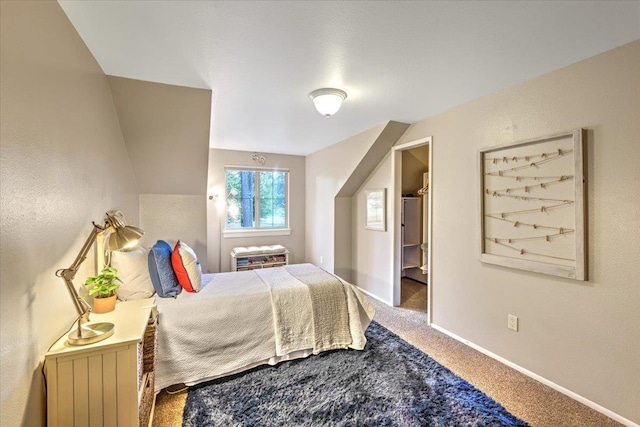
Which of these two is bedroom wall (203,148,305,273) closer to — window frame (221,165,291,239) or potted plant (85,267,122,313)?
window frame (221,165,291,239)

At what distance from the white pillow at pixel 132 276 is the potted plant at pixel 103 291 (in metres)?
0.30

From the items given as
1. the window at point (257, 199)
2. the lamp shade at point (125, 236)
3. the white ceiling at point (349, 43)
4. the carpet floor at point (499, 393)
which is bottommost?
the carpet floor at point (499, 393)

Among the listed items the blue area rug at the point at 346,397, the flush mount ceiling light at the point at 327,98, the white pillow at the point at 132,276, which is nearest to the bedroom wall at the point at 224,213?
the white pillow at the point at 132,276

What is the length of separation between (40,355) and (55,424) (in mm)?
307

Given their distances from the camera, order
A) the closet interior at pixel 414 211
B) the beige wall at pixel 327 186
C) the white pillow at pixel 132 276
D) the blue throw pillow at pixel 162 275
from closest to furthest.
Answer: the white pillow at pixel 132 276 → the blue throw pillow at pixel 162 275 → the beige wall at pixel 327 186 → the closet interior at pixel 414 211

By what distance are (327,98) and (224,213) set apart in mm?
3365

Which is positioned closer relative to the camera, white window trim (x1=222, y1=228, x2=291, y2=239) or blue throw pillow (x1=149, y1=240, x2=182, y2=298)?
blue throw pillow (x1=149, y1=240, x2=182, y2=298)

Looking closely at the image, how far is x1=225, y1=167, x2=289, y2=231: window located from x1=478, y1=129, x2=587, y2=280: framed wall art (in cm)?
378

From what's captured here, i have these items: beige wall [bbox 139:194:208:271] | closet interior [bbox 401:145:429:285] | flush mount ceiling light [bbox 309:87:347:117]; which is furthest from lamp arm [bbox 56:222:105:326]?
closet interior [bbox 401:145:429:285]

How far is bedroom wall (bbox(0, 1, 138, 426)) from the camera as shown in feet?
3.40

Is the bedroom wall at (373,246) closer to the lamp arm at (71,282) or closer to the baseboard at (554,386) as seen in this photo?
the baseboard at (554,386)

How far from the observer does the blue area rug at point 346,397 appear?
5.91 ft

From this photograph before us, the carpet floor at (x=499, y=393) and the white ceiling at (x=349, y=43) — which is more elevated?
the white ceiling at (x=349, y=43)

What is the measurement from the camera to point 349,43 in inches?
70.0
